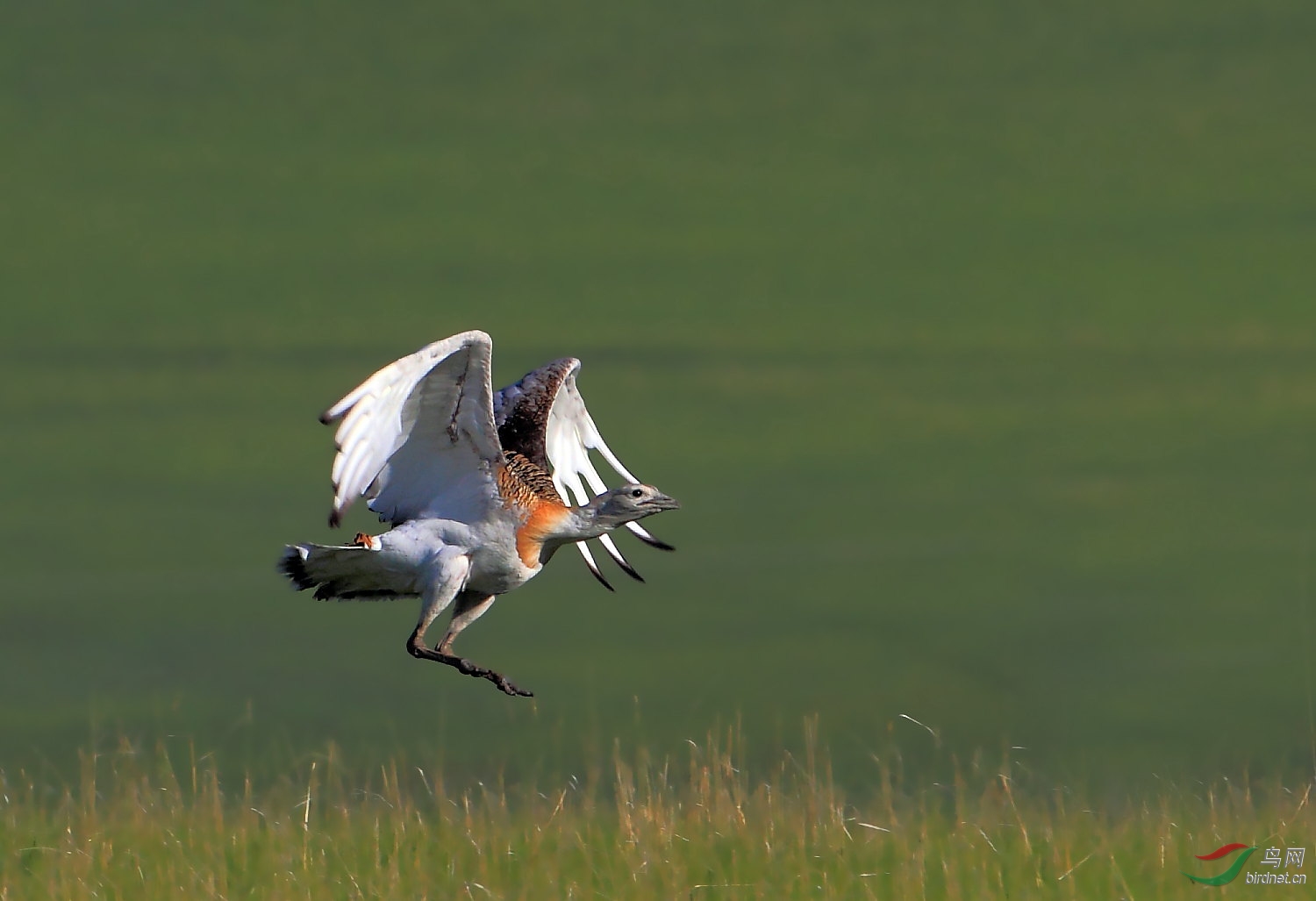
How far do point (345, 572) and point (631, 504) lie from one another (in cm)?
196

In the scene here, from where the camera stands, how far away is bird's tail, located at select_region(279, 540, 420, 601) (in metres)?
12.4

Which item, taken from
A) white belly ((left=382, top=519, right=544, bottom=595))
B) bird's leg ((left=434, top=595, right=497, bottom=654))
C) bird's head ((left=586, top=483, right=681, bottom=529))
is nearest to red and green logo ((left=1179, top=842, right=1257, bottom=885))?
bird's head ((left=586, top=483, right=681, bottom=529))

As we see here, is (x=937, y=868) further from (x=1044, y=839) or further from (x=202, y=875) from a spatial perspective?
(x=202, y=875)

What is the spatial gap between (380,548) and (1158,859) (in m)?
5.18

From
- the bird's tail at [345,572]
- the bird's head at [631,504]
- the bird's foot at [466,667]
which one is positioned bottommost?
the bird's foot at [466,667]

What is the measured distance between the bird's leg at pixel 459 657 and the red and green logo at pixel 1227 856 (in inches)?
165

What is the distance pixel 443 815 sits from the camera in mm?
11578

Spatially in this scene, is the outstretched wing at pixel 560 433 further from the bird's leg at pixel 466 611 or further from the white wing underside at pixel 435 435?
the bird's leg at pixel 466 611

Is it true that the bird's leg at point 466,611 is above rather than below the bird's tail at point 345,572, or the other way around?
below

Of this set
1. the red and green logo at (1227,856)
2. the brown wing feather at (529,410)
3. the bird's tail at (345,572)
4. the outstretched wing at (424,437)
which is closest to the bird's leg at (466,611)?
the bird's tail at (345,572)

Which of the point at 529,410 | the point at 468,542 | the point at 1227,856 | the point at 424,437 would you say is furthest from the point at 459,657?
the point at 1227,856

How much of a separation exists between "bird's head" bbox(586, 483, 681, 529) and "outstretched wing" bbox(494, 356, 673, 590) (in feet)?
2.24

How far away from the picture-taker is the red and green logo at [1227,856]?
10.9 m

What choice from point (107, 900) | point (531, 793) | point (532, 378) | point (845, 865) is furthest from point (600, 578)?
point (107, 900)
